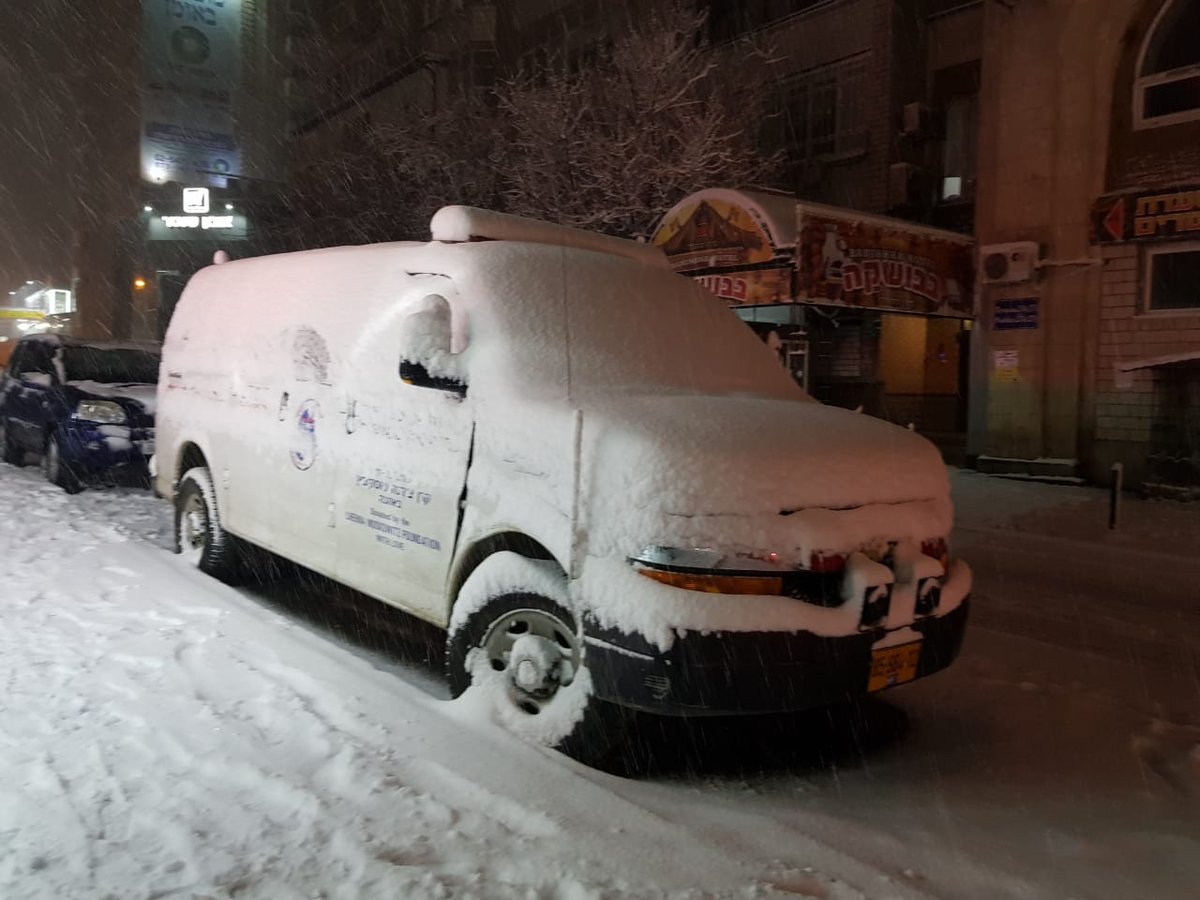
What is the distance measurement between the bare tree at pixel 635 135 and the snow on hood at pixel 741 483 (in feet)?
45.4

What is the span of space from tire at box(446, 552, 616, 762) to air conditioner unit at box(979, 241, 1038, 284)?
12.9 metres

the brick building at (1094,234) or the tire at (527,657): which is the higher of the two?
the brick building at (1094,234)

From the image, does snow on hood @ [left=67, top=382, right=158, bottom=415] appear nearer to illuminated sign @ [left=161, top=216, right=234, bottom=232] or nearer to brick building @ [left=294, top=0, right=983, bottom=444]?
brick building @ [left=294, top=0, right=983, bottom=444]

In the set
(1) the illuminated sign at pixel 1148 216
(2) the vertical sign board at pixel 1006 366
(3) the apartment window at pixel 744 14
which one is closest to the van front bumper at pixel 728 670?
(1) the illuminated sign at pixel 1148 216

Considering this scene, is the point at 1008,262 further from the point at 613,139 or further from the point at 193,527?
the point at 193,527

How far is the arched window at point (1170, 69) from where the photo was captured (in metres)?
13.6

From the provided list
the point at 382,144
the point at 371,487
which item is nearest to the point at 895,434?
the point at 371,487

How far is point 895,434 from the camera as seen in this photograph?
4.41 m

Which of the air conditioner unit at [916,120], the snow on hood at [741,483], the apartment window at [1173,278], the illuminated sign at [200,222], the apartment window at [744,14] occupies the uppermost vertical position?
the apartment window at [744,14]

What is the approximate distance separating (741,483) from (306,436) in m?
2.84

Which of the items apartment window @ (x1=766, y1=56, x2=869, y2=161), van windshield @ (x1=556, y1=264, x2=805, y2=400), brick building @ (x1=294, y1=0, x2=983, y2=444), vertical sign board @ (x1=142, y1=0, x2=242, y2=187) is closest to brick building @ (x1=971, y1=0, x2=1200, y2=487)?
brick building @ (x1=294, y1=0, x2=983, y2=444)


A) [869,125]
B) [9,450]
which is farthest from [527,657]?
[869,125]

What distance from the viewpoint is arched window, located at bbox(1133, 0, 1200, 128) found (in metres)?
13.6

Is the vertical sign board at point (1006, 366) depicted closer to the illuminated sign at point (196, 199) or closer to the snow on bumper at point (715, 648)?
the snow on bumper at point (715, 648)
